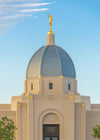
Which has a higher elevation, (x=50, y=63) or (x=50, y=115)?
(x=50, y=63)

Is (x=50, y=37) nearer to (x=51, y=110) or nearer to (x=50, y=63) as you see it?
(x=50, y=63)

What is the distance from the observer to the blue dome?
46906 millimetres

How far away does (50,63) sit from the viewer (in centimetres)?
4719

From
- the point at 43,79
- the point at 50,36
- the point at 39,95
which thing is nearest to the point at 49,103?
the point at 39,95

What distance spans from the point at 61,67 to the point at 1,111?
1025 cm

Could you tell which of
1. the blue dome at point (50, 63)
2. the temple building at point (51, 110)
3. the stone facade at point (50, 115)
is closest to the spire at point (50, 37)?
the blue dome at point (50, 63)

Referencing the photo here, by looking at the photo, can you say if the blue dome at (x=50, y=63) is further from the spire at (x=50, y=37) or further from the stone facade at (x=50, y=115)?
the stone facade at (x=50, y=115)

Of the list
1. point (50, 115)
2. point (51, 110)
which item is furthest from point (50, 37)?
point (50, 115)

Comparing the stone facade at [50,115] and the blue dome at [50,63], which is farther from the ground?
the blue dome at [50,63]

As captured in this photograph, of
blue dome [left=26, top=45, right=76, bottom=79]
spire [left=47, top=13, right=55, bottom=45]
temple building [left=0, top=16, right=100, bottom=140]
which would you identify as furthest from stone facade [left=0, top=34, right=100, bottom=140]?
spire [left=47, top=13, right=55, bottom=45]

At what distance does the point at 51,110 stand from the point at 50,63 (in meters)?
7.29

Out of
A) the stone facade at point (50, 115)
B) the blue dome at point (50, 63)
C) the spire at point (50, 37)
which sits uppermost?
the spire at point (50, 37)

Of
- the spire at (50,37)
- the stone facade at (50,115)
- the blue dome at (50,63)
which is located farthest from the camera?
the spire at (50,37)

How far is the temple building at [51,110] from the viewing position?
141 feet
